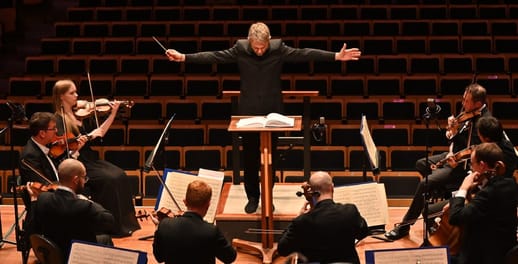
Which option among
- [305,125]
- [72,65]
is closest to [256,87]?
[305,125]

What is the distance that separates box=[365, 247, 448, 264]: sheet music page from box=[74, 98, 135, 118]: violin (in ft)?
6.33

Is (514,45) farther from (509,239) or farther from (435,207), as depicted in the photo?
(509,239)

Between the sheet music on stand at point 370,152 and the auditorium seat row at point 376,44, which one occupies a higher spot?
the auditorium seat row at point 376,44

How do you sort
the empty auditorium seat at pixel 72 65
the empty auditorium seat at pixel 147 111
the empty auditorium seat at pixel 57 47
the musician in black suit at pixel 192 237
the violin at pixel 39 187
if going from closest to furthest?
the musician in black suit at pixel 192 237 < the violin at pixel 39 187 < the empty auditorium seat at pixel 147 111 < the empty auditorium seat at pixel 72 65 < the empty auditorium seat at pixel 57 47

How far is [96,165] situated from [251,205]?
0.96 meters

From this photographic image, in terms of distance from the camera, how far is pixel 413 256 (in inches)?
120

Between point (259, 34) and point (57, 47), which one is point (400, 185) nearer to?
point (259, 34)

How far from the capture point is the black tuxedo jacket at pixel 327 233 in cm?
298

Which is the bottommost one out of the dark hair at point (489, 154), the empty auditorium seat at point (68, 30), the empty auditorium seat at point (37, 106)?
the dark hair at point (489, 154)

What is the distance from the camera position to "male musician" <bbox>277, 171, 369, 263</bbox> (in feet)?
9.78

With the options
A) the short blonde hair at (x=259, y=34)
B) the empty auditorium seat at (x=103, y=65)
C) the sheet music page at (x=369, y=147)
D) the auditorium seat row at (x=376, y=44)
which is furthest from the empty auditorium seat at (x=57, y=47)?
the sheet music page at (x=369, y=147)

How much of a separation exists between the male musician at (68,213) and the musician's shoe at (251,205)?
0.97m

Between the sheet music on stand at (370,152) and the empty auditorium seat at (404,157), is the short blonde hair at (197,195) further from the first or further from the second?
the empty auditorium seat at (404,157)

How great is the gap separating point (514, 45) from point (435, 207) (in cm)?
401
